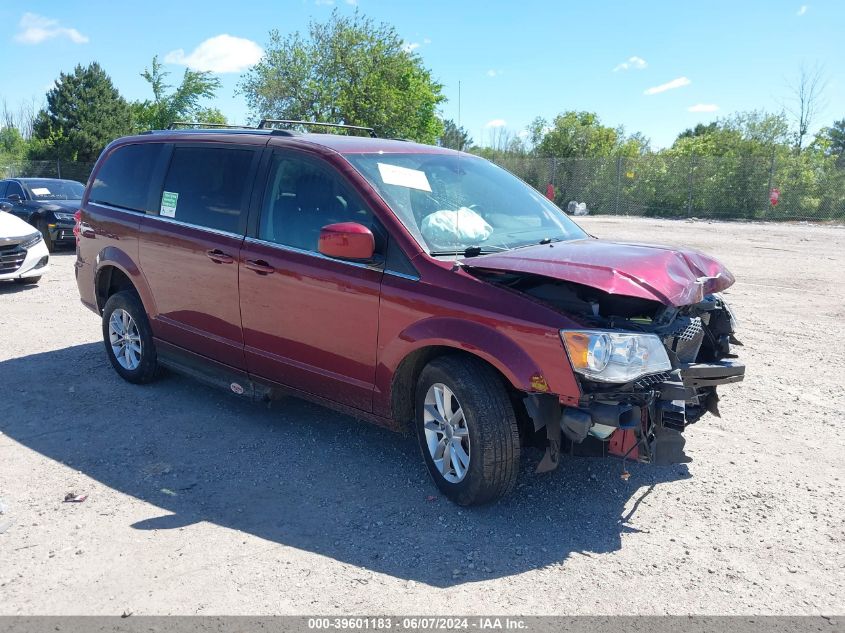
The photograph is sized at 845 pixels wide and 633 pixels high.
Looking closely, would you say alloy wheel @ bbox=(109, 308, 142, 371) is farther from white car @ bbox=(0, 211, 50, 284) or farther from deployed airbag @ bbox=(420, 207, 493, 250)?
white car @ bbox=(0, 211, 50, 284)

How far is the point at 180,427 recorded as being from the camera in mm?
5172

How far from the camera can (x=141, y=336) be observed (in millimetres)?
5930

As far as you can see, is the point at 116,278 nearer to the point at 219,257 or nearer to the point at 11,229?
the point at 219,257

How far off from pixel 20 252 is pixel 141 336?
608cm

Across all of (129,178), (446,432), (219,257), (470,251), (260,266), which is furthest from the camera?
(129,178)

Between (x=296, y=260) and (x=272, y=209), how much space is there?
494 millimetres

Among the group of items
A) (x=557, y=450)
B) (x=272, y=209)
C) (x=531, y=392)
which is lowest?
(x=557, y=450)

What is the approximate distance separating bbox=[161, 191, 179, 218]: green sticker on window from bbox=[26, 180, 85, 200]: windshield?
449 inches

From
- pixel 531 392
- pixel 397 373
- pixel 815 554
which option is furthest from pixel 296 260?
pixel 815 554

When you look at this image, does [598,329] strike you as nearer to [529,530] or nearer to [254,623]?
[529,530]

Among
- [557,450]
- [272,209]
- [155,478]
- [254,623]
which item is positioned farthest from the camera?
[272,209]

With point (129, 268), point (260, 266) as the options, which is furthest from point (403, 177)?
point (129, 268)

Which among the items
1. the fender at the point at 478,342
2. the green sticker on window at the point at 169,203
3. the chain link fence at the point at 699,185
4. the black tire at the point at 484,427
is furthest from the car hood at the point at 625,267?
the chain link fence at the point at 699,185

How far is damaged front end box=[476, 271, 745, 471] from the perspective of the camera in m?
3.45
